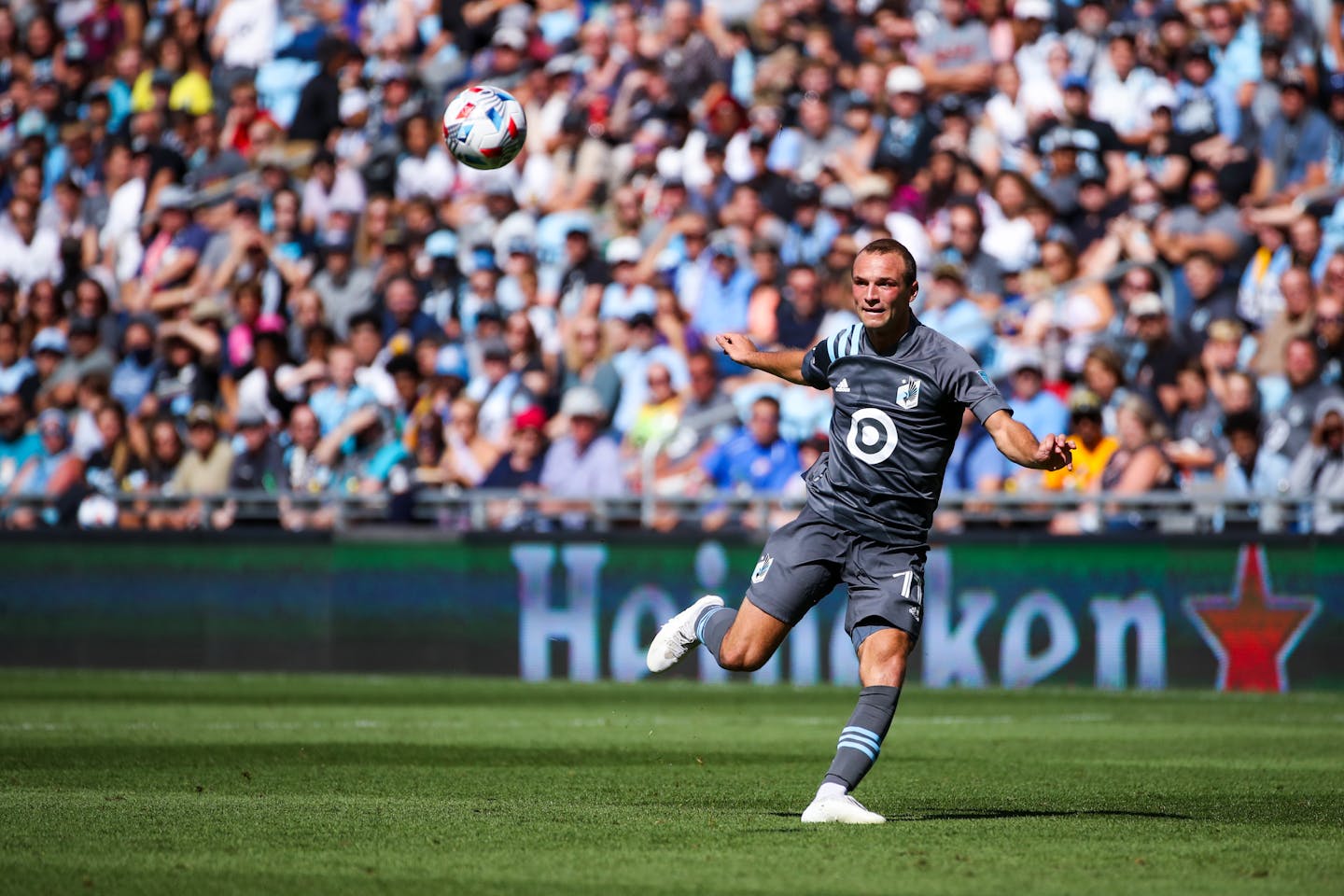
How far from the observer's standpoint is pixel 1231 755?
35.9ft

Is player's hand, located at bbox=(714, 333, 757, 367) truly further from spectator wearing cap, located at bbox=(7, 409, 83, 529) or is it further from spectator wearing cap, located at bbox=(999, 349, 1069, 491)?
spectator wearing cap, located at bbox=(7, 409, 83, 529)

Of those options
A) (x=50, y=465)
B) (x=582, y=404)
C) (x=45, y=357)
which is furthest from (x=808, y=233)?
(x=45, y=357)

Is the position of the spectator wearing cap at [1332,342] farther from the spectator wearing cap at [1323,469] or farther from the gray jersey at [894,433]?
the gray jersey at [894,433]

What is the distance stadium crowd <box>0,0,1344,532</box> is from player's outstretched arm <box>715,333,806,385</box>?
26.0ft

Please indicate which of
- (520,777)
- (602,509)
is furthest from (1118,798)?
(602,509)

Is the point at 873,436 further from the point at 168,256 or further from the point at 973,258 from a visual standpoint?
the point at 168,256

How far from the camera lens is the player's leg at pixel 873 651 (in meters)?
7.57

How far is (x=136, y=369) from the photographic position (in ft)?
69.6

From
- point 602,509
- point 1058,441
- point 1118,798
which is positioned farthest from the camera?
point 602,509

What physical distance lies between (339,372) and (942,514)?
588 cm

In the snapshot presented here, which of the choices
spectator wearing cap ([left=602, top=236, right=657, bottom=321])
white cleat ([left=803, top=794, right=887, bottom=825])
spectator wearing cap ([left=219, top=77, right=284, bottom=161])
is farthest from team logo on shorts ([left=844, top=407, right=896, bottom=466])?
spectator wearing cap ([left=219, top=77, right=284, bottom=161])

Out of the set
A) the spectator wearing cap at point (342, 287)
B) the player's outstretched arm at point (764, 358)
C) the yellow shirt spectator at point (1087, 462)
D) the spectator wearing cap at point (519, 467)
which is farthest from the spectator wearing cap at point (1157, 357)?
the player's outstretched arm at point (764, 358)

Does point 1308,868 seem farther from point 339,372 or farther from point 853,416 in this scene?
point 339,372

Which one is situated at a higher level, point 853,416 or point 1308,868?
point 853,416
